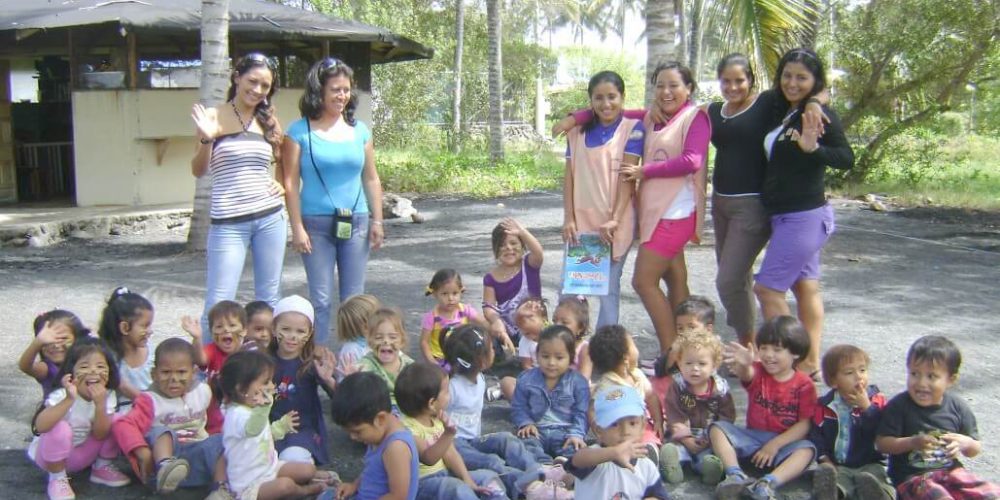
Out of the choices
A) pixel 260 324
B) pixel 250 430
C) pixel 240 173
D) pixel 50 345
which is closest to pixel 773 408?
pixel 250 430

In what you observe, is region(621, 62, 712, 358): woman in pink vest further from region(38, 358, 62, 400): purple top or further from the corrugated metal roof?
the corrugated metal roof

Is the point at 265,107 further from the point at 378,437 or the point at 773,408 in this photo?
the point at 773,408

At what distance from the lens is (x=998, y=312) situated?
709 cm

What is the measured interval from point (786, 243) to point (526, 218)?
8132 mm

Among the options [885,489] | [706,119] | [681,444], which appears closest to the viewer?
[885,489]

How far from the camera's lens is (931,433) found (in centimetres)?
366

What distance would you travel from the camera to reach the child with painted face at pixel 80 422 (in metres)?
3.77

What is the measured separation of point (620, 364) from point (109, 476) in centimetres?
226

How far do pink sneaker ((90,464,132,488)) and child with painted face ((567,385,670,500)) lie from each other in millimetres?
1967

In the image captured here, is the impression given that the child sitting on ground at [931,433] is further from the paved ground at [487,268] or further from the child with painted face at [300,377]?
the child with painted face at [300,377]

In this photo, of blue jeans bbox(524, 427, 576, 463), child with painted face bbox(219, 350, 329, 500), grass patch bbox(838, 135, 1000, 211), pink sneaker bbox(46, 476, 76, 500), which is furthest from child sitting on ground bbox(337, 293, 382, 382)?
grass patch bbox(838, 135, 1000, 211)

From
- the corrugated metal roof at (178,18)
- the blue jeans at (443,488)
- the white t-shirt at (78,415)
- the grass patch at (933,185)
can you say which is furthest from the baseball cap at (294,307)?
the grass patch at (933,185)

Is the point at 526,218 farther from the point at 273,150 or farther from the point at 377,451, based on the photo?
the point at 377,451

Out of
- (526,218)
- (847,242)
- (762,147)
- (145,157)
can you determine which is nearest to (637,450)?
(762,147)
